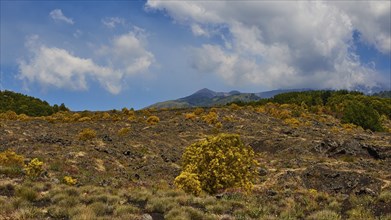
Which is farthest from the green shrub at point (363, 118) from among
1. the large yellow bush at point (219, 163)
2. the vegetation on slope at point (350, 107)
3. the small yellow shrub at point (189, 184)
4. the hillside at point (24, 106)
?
the hillside at point (24, 106)

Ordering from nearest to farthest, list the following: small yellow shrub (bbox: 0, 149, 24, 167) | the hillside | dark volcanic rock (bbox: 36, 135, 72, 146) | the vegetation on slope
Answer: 1. small yellow shrub (bbox: 0, 149, 24, 167)
2. dark volcanic rock (bbox: 36, 135, 72, 146)
3. the vegetation on slope
4. the hillside

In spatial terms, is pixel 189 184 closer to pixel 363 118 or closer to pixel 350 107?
pixel 363 118

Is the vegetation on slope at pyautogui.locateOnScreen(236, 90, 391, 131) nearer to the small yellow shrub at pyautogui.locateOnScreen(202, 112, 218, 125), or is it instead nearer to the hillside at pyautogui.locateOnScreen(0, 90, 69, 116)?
the small yellow shrub at pyautogui.locateOnScreen(202, 112, 218, 125)

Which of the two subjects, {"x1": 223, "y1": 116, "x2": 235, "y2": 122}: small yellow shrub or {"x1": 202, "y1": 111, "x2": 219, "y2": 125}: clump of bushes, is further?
{"x1": 223, "y1": 116, "x2": 235, "y2": 122}: small yellow shrub

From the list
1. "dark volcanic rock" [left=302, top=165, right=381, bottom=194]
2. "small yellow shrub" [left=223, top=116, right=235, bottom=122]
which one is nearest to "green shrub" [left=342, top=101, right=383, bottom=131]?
"small yellow shrub" [left=223, top=116, right=235, bottom=122]

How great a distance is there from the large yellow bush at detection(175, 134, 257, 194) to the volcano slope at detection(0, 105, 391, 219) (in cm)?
133

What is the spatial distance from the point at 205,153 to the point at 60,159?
1570 cm

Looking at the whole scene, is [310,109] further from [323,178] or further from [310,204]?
[310,204]

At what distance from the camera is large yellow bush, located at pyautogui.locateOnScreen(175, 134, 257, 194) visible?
2459 centimetres

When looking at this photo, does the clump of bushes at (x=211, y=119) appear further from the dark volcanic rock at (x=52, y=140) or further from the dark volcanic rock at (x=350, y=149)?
the dark volcanic rock at (x=52, y=140)

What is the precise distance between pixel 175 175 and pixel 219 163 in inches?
411

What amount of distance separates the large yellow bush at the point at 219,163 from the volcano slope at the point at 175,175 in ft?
4.37

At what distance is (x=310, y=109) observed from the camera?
105 meters

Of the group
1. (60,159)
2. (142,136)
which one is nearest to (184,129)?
(142,136)
